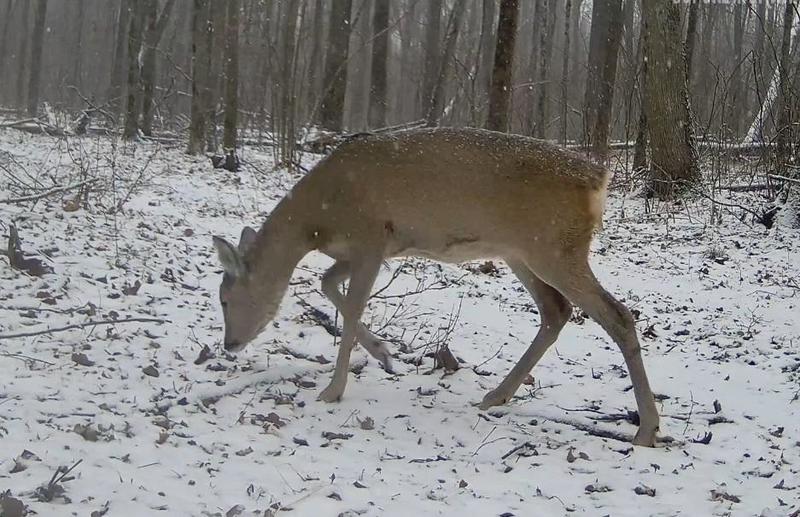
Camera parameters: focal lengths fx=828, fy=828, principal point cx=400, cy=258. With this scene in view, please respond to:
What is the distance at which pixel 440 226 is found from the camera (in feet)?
16.8

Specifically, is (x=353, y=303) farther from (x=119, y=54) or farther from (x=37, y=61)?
(x=37, y=61)

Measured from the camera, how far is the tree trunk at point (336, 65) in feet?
59.5

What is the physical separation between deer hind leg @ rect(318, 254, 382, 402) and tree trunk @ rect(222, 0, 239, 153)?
10.2 metres

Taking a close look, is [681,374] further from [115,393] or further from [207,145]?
[207,145]

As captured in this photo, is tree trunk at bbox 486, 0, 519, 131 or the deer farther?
tree trunk at bbox 486, 0, 519, 131

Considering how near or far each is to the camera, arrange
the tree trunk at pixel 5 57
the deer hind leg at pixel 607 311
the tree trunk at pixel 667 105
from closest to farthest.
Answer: the deer hind leg at pixel 607 311 → the tree trunk at pixel 667 105 → the tree trunk at pixel 5 57

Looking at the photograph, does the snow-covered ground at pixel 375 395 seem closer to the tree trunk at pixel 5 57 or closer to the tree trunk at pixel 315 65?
the tree trunk at pixel 315 65

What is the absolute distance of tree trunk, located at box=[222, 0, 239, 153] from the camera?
1586 centimetres

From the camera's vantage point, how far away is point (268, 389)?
503 centimetres

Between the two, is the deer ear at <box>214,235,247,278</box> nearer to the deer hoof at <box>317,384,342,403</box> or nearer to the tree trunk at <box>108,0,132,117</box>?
the deer hoof at <box>317,384,342,403</box>

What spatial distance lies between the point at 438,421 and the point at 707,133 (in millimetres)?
8936

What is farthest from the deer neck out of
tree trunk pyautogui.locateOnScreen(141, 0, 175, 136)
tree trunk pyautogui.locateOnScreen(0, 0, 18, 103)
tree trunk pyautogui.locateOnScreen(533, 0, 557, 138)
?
tree trunk pyautogui.locateOnScreen(0, 0, 18, 103)

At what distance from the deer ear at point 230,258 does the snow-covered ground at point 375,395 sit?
612 millimetres

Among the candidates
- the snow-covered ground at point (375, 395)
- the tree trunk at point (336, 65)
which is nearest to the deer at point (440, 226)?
the snow-covered ground at point (375, 395)
